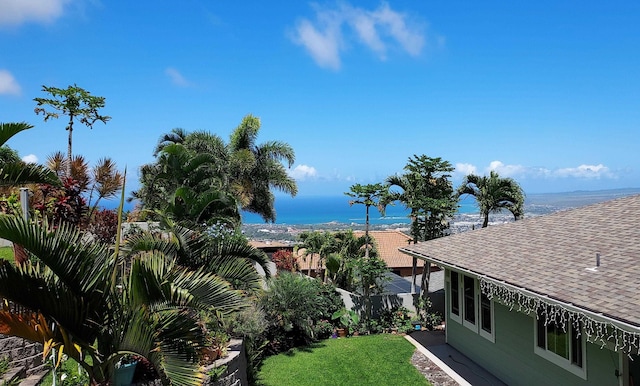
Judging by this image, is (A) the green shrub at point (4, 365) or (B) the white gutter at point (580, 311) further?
(A) the green shrub at point (4, 365)

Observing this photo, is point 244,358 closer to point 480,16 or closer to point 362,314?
point 362,314

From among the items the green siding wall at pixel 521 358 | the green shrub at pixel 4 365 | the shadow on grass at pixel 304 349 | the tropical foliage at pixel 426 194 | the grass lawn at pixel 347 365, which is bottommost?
the shadow on grass at pixel 304 349

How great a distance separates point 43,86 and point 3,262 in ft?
34.6

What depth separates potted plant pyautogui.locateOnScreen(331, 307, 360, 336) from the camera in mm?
13266

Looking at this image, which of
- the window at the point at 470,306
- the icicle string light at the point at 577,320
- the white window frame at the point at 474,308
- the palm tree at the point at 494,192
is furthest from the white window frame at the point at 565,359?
the palm tree at the point at 494,192

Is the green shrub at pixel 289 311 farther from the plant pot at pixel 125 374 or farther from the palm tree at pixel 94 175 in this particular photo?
the plant pot at pixel 125 374

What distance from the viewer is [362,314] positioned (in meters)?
14.0

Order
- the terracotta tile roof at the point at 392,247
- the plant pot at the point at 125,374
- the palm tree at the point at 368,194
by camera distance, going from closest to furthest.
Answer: the plant pot at the point at 125,374 → the palm tree at the point at 368,194 → the terracotta tile roof at the point at 392,247

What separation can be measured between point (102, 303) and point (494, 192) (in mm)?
16525

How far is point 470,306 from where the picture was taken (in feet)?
34.9

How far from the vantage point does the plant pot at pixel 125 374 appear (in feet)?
18.7

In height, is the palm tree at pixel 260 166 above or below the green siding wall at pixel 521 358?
above

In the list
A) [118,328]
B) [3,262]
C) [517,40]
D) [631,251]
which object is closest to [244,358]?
→ [118,328]

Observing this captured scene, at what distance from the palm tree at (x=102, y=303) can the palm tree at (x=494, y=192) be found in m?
14.8
